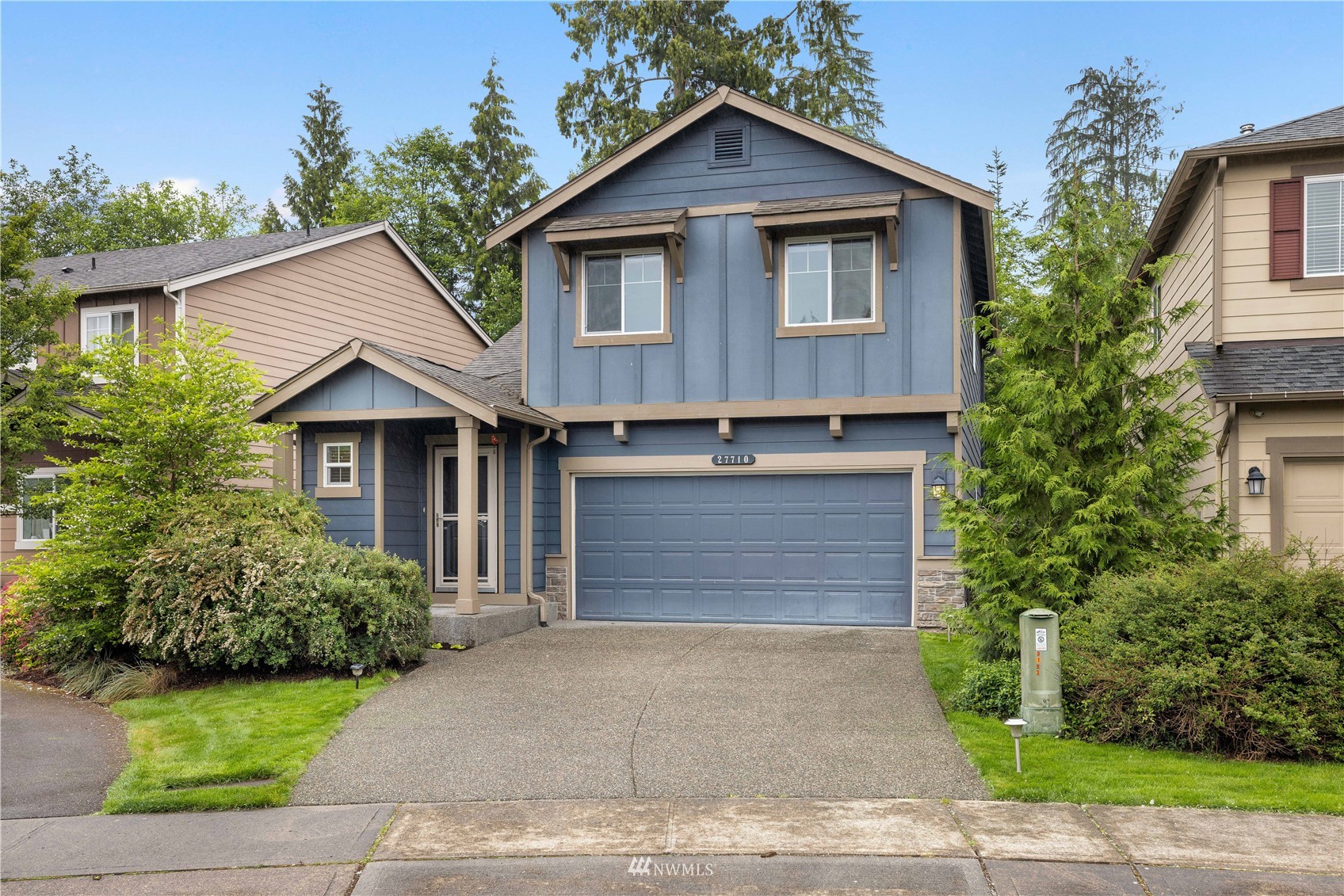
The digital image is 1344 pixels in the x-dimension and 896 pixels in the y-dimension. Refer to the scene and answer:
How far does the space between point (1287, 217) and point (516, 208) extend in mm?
25335

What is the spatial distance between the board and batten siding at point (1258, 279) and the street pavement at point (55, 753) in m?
12.1

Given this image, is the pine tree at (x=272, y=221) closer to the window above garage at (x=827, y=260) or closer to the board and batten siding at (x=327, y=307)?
the board and batten siding at (x=327, y=307)

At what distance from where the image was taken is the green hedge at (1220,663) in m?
6.76

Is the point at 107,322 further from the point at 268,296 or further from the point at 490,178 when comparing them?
the point at 490,178

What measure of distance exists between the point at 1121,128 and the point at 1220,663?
32.0 metres

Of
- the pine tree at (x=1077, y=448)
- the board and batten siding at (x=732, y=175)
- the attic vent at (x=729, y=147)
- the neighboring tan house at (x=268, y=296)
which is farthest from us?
the neighboring tan house at (x=268, y=296)

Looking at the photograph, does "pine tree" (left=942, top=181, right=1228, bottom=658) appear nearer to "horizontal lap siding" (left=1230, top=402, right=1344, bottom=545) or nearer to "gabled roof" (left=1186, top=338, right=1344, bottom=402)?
"gabled roof" (left=1186, top=338, right=1344, bottom=402)


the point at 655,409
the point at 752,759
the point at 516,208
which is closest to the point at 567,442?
the point at 655,409

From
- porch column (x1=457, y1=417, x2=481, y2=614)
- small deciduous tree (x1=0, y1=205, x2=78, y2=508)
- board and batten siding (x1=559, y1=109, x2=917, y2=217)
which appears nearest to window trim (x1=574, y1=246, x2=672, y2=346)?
board and batten siding (x1=559, y1=109, x2=917, y2=217)

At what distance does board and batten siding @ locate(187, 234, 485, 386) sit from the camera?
16.8 meters

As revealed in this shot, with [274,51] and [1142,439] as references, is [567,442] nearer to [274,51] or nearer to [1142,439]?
[1142,439]

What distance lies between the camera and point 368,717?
831 cm

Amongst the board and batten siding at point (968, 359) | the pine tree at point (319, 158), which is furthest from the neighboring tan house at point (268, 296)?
the pine tree at point (319, 158)

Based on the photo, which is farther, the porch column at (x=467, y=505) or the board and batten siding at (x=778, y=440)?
the board and batten siding at (x=778, y=440)
